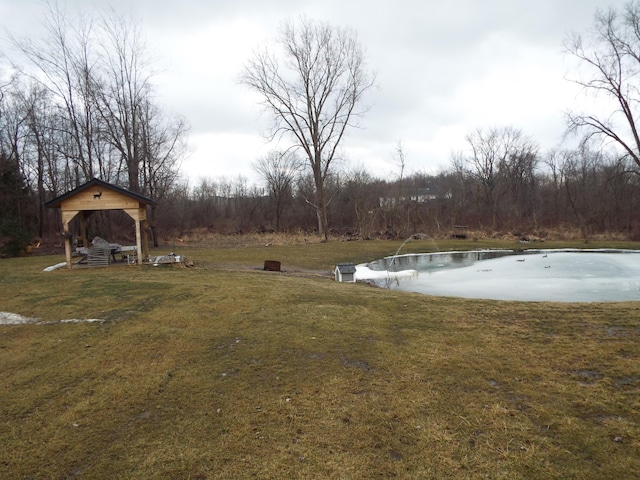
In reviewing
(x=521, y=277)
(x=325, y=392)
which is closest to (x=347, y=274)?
(x=521, y=277)

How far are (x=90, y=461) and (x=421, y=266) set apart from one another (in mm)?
13643

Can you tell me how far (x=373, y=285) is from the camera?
1113 cm

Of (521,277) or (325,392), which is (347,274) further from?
(325,392)

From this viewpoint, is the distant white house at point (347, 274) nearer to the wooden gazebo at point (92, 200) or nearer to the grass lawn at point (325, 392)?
the grass lawn at point (325, 392)

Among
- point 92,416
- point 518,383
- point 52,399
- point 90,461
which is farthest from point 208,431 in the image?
point 518,383

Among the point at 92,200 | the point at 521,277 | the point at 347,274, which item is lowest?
the point at 521,277

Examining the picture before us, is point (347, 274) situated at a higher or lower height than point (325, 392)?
higher

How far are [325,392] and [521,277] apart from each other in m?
9.78

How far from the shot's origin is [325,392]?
359 centimetres

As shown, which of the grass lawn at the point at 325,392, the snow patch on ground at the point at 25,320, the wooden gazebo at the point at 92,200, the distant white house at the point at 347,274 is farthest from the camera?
the wooden gazebo at the point at 92,200

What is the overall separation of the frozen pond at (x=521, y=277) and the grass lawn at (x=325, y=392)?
247 cm

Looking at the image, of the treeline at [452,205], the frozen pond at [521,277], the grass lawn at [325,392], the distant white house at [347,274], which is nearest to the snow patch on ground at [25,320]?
the grass lawn at [325,392]

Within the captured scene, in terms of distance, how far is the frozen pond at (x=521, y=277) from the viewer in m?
8.78

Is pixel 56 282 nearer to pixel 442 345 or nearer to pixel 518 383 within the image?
pixel 442 345
